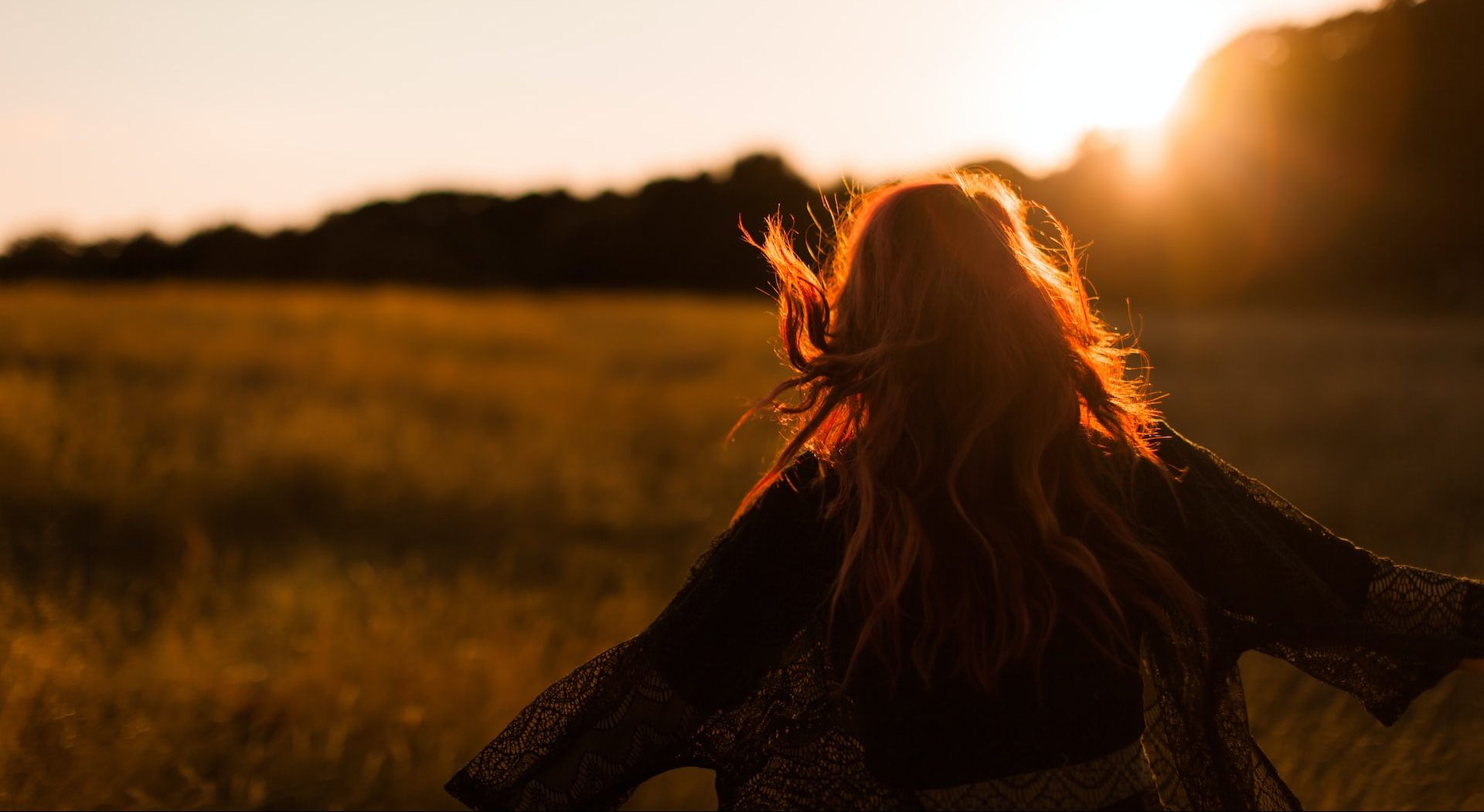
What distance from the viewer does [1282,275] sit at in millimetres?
16312

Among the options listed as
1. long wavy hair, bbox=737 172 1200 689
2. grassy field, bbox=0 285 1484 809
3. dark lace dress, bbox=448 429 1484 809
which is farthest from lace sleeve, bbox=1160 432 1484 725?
grassy field, bbox=0 285 1484 809

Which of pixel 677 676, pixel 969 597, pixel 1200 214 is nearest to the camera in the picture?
pixel 969 597

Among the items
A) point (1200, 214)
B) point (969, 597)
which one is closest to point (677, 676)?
point (969, 597)

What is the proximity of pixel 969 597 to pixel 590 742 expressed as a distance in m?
0.69

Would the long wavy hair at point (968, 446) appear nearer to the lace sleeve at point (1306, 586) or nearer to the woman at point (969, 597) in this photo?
the woman at point (969, 597)

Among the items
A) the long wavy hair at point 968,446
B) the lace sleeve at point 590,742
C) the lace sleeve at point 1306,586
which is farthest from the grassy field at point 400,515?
the long wavy hair at point 968,446

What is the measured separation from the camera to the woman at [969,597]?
144cm

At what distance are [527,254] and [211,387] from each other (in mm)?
16072

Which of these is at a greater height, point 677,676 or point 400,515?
point 677,676

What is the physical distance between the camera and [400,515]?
22.8 feet

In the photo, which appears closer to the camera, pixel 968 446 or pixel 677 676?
pixel 968 446

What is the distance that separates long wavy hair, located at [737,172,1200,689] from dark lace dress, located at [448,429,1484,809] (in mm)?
71

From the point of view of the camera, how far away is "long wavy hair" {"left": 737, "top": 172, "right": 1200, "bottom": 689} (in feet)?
4.75

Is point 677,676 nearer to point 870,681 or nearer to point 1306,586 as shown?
point 870,681
